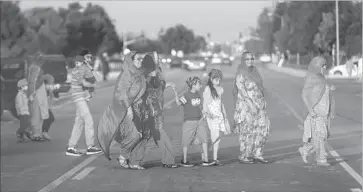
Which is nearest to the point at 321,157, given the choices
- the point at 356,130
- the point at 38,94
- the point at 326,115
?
the point at 326,115

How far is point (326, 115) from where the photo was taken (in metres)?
12.5

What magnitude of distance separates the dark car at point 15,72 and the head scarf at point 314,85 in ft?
42.5

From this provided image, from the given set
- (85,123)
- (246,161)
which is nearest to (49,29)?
(85,123)

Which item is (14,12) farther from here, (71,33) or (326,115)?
(326,115)

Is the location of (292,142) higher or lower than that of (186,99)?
lower

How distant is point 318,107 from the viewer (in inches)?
491

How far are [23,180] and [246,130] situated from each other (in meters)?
3.47

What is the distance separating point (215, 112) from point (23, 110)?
7.09 metres

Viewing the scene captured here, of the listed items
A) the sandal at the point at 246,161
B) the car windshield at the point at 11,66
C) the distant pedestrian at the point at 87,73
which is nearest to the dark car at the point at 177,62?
the car windshield at the point at 11,66

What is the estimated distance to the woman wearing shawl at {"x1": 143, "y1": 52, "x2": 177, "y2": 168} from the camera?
12438 mm

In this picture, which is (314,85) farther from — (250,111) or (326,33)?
(326,33)

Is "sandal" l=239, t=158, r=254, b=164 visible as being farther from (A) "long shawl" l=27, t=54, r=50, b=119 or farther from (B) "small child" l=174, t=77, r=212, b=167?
(A) "long shawl" l=27, t=54, r=50, b=119

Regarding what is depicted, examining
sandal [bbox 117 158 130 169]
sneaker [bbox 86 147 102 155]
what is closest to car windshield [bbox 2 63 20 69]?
sneaker [bbox 86 147 102 155]

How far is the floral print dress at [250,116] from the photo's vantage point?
41.5 ft
